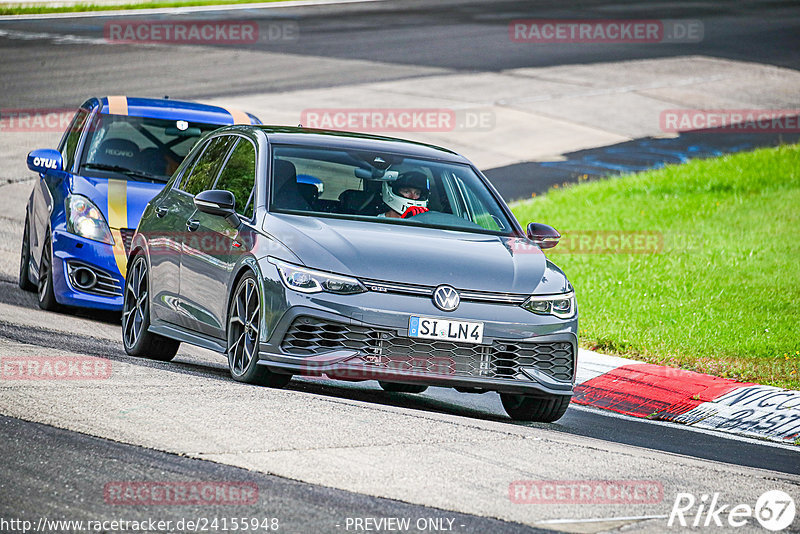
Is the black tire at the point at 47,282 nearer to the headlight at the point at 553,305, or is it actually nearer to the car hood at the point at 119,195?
the car hood at the point at 119,195

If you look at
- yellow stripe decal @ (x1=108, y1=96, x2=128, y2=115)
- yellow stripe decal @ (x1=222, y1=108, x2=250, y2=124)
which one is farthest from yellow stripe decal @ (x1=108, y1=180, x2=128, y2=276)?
yellow stripe decal @ (x1=222, y1=108, x2=250, y2=124)

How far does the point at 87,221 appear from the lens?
1141cm

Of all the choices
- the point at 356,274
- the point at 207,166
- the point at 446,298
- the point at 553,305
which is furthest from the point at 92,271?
the point at 553,305

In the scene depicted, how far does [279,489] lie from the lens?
575 centimetres

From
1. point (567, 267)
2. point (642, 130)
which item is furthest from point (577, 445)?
point (642, 130)

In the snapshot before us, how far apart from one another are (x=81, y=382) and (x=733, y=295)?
785 centimetres

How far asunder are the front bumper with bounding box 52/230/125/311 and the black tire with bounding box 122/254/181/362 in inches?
44.9

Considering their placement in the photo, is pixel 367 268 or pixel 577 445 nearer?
pixel 577 445

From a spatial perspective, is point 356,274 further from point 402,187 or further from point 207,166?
point 207,166

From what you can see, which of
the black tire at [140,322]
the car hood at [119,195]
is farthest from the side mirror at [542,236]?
the car hood at [119,195]

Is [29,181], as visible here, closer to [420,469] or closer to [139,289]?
[139,289]

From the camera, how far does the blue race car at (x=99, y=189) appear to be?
37.1 ft

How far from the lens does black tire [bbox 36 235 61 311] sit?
11.5 m

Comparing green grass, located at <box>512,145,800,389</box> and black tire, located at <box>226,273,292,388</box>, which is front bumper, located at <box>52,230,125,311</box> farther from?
green grass, located at <box>512,145,800,389</box>
